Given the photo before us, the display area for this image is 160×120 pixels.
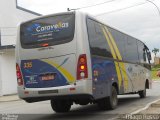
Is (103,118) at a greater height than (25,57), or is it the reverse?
(25,57)

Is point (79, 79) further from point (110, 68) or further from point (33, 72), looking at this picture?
point (110, 68)

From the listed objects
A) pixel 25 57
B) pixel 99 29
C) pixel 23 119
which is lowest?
pixel 23 119

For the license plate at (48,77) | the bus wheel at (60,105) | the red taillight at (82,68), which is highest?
the red taillight at (82,68)

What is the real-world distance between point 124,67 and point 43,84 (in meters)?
5.60

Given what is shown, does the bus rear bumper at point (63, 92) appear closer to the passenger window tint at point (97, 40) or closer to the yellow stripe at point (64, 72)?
the yellow stripe at point (64, 72)

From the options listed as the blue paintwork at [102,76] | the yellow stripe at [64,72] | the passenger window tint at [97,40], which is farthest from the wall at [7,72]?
the yellow stripe at [64,72]

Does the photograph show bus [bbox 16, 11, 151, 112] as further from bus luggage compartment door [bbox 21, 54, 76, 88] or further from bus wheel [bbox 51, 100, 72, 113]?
bus wheel [bbox 51, 100, 72, 113]

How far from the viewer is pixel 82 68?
42.1 feet

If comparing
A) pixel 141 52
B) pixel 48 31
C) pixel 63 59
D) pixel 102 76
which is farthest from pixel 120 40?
pixel 63 59

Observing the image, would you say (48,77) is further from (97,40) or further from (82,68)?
(97,40)

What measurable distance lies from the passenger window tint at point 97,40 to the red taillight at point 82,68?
27.8 inches

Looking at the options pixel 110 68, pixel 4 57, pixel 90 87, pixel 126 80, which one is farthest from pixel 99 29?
pixel 4 57

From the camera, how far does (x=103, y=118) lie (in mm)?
13117

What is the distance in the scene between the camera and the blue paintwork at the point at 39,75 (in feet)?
42.7
